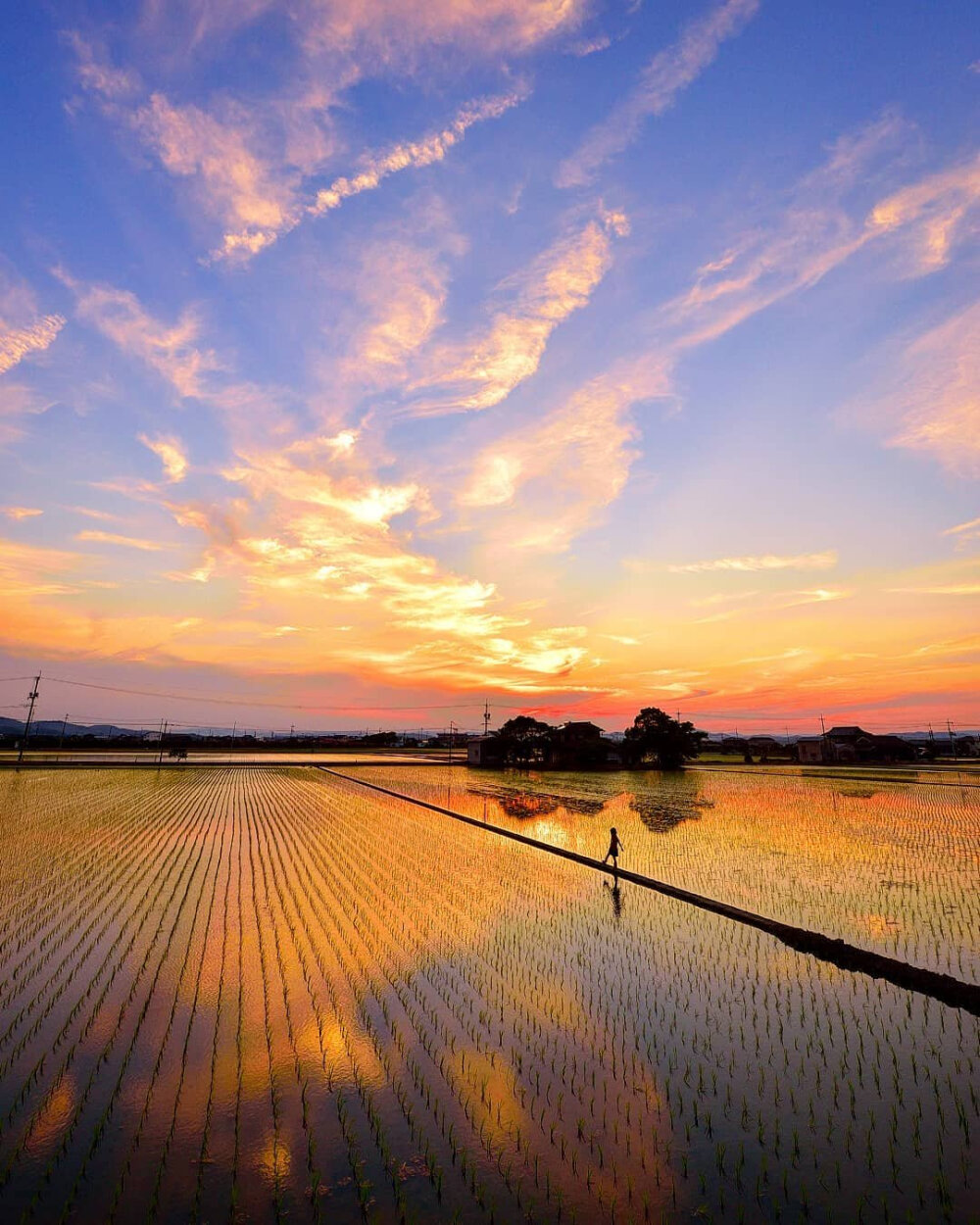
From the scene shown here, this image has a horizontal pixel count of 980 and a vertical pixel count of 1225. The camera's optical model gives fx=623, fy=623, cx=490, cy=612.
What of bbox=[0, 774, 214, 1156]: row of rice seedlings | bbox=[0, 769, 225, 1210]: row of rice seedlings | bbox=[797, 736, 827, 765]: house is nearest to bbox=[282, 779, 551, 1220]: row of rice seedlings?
bbox=[0, 769, 225, 1210]: row of rice seedlings

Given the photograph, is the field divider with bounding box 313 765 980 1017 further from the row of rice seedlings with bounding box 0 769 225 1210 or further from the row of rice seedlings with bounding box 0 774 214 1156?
the row of rice seedlings with bounding box 0 774 214 1156

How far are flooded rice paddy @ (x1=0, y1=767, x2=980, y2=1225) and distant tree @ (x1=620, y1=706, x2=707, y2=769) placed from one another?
1856 inches

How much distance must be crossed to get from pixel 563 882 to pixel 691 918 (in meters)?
3.87

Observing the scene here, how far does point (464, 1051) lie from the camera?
7.54m

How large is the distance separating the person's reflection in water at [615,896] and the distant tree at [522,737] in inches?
1950

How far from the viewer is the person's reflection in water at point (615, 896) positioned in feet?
44.1

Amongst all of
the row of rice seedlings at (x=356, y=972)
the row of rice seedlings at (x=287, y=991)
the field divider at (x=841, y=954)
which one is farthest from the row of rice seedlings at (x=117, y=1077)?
the field divider at (x=841, y=954)

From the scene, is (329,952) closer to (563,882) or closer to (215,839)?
(563,882)

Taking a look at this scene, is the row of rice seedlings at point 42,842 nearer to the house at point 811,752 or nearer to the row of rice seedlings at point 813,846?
the row of rice seedlings at point 813,846

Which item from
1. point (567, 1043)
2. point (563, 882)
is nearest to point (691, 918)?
point (563, 882)

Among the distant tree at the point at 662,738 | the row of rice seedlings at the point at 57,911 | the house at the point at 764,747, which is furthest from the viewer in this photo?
the house at the point at 764,747

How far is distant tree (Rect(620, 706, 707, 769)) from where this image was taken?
63219 millimetres

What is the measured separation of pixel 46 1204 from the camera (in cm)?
505

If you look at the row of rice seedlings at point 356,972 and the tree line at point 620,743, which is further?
the tree line at point 620,743
